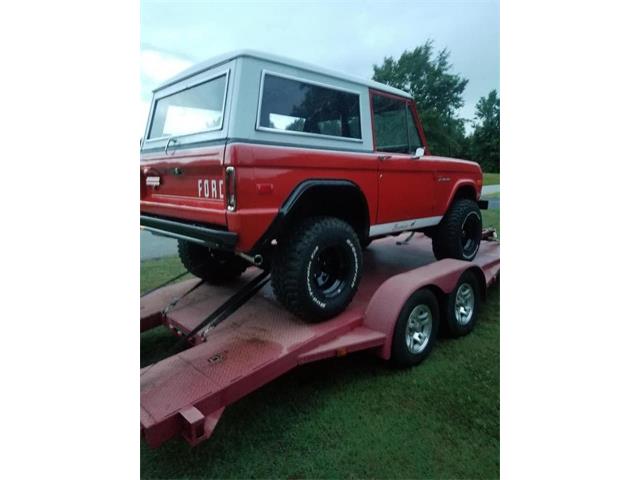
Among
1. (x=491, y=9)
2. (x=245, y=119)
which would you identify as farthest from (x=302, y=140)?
(x=491, y=9)

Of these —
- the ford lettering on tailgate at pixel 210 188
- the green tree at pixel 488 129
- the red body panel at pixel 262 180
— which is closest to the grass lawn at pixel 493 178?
the green tree at pixel 488 129

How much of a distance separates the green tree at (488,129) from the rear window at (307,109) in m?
0.90

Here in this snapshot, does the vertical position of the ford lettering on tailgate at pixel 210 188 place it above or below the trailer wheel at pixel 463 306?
above

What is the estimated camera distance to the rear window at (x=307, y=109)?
7.59 feet

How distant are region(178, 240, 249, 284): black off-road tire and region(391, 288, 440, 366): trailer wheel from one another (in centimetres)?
166

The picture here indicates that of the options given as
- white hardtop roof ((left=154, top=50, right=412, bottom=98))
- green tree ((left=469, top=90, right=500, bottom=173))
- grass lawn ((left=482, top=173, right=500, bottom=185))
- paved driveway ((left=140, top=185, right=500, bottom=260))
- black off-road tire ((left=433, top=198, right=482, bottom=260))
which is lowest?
paved driveway ((left=140, top=185, right=500, bottom=260))

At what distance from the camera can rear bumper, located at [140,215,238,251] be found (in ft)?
6.95

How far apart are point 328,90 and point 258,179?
1000mm

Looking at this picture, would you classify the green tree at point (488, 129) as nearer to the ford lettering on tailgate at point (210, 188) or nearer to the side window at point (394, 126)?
the side window at point (394, 126)

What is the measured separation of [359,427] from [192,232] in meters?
1.53

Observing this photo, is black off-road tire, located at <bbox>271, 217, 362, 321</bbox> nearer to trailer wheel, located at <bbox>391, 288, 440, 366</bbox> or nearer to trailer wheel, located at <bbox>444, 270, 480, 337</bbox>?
trailer wheel, located at <bbox>391, 288, 440, 366</bbox>

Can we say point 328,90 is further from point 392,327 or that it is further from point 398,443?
point 398,443

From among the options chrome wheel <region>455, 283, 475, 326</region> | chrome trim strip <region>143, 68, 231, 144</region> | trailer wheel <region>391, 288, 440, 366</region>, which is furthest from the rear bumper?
chrome wheel <region>455, 283, 475, 326</region>

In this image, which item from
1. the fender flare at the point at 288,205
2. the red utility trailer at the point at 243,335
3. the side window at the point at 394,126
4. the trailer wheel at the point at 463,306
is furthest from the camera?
the side window at the point at 394,126
